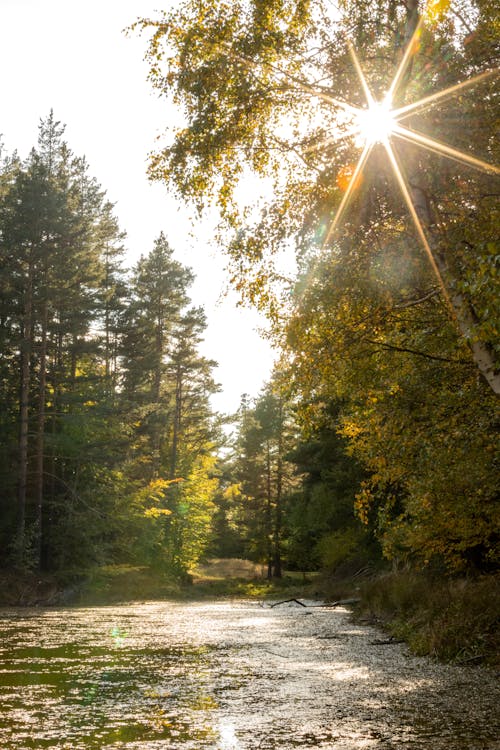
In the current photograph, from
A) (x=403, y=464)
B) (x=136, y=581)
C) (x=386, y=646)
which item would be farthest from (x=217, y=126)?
(x=136, y=581)

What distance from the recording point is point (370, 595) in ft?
78.9

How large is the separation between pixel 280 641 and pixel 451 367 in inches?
313

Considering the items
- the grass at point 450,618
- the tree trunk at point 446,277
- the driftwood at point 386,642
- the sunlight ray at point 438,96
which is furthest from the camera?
the driftwood at point 386,642

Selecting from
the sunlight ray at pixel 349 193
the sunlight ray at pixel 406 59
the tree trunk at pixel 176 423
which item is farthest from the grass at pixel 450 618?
the tree trunk at pixel 176 423

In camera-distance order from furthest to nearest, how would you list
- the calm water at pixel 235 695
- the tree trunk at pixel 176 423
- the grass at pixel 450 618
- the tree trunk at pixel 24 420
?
1. the tree trunk at pixel 176 423
2. the tree trunk at pixel 24 420
3. the grass at pixel 450 618
4. the calm water at pixel 235 695

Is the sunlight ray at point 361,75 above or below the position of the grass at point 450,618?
above

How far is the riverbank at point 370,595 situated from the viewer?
1341 centimetres

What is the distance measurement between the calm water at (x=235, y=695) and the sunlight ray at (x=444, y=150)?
660 centimetres

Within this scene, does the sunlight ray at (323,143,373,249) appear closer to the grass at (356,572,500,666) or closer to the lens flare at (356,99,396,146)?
the lens flare at (356,99,396,146)

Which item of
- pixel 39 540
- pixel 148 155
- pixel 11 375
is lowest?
pixel 39 540

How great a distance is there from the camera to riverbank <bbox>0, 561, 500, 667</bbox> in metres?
13.4

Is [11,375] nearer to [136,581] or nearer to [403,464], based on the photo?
[136,581]

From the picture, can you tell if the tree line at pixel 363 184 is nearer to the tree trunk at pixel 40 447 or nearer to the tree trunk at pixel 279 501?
the tree trunk at pixel 40 447

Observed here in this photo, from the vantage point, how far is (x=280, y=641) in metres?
16.6
